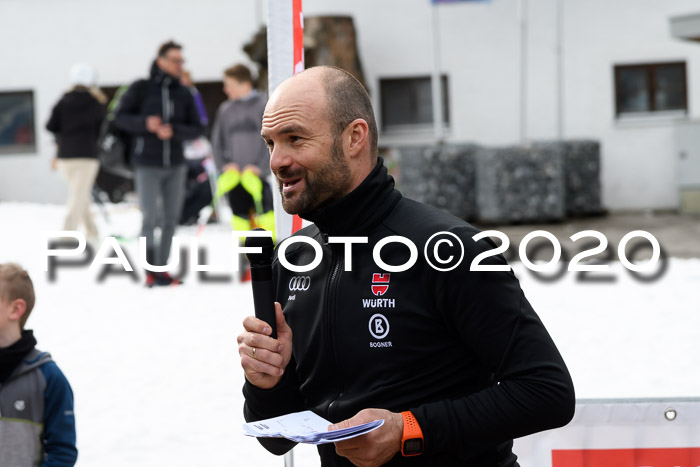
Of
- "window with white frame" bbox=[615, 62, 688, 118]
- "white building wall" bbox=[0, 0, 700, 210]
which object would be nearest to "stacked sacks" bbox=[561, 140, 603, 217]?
"white building wall" bbox=[0, 0, 700, 210]

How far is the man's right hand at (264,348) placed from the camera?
7.15 feet

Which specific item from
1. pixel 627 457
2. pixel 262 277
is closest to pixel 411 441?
pixel 262 277

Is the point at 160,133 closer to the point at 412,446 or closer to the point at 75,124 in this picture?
the point at 75,124

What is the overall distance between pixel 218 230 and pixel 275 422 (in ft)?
44.2

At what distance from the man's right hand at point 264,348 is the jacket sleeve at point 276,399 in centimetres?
9

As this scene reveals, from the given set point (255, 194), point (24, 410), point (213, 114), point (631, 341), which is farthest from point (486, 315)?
point (213, 114)

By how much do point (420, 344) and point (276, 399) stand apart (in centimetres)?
36

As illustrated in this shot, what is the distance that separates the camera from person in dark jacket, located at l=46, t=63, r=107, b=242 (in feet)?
39.0

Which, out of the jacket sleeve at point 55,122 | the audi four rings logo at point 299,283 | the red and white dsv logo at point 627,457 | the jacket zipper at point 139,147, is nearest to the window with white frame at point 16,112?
the jacket sleeve at point 55,122

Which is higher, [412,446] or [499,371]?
[499,371]

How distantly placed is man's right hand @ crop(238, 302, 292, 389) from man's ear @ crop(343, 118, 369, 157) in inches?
12.8

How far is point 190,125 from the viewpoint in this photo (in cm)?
948

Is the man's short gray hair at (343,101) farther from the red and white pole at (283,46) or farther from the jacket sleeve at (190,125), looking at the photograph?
the jacket sleeve at (190,125)

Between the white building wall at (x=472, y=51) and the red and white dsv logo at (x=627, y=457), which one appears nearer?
the red and white dsv logo at (x=627, y=457)
